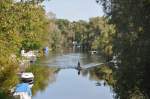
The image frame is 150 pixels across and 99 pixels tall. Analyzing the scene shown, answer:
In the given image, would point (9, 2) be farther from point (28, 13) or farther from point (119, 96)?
point (119, 96)

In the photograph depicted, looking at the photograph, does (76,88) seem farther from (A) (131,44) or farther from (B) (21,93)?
(A) (131,44)

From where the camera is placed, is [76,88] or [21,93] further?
[76,88]

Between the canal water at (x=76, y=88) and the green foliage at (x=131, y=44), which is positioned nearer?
the green foliage at (x=131, y=44)

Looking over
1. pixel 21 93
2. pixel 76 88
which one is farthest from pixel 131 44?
pixel 76 88

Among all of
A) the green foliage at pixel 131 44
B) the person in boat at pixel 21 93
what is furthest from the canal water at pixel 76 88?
the green foliage at pixel 131 44

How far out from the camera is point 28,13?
1673cm

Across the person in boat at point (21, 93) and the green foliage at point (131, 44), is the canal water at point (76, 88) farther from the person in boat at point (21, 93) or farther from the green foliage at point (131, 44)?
the green foliage at point (131, 44)

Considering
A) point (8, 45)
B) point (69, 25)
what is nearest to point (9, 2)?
point (8, 45)

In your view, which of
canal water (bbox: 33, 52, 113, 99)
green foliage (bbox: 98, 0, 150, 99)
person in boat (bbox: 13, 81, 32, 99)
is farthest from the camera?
canal water (bbox: 33, 52, 113, 99)

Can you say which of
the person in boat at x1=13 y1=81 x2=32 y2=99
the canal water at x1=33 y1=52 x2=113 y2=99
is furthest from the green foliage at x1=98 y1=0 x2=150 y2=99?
the canal water at x1=33 y1=52 x2=113 y2=99

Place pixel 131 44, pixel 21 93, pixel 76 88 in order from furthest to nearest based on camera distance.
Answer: pixel 76 88
pixel 21 93
pixel 131 44

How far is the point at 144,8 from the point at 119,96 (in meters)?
4.26

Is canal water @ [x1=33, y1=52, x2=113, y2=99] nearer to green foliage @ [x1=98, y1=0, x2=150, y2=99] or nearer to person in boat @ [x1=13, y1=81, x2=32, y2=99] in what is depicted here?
person in boat @ [x1=13, y1=81, x2=32, y2=99]

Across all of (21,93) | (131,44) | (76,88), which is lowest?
(76,88)
